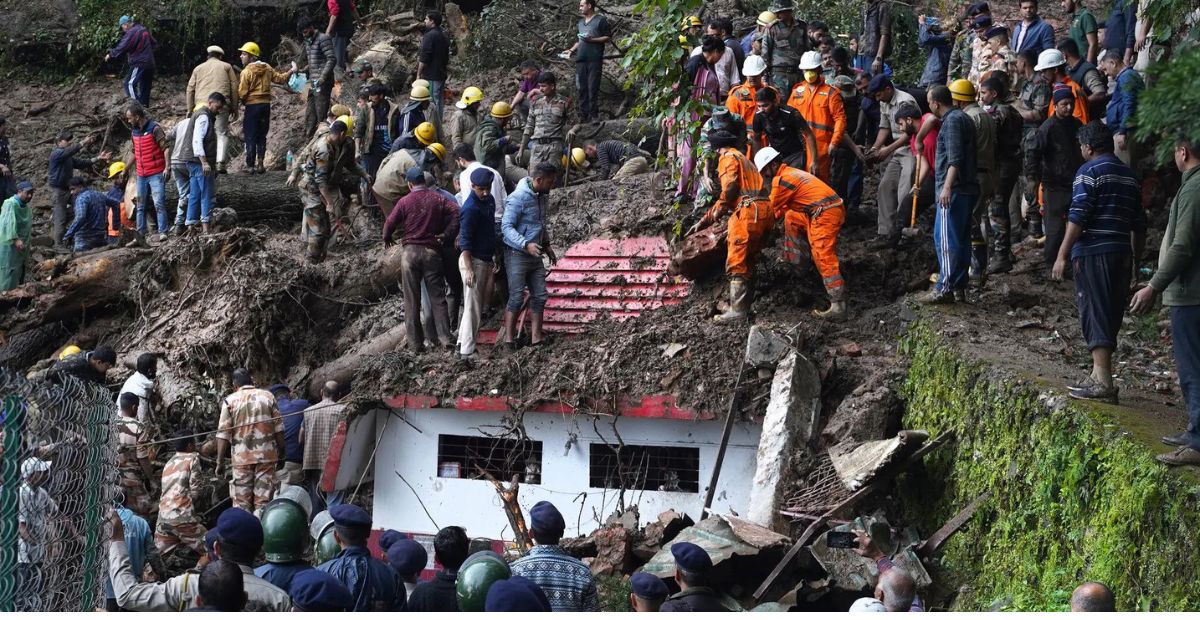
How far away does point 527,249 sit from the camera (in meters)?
12.7

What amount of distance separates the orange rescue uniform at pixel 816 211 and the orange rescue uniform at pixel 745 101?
1568mm

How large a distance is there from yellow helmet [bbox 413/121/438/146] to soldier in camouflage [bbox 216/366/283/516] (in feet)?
14.1

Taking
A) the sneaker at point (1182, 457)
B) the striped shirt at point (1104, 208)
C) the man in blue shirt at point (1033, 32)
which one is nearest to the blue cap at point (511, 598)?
the sneaker at point (1182, 457)

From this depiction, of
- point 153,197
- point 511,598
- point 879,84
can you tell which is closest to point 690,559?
point 511,598

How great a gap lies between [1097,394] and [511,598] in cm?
463

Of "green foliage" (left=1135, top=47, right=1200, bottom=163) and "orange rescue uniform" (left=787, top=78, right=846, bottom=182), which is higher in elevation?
"orange rescue uniform" (left=787, top=78, right=846, bottom=182)

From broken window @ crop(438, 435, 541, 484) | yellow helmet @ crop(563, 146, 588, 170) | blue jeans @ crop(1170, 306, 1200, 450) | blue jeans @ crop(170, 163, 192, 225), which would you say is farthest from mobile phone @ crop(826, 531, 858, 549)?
blue jeans @ crop(170, 163, 192, 225)

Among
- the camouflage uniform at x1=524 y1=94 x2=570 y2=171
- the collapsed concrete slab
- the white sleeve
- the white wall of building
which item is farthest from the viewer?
the white sleeve

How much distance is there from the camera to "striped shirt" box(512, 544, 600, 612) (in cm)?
704

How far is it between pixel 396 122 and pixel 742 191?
6562mm

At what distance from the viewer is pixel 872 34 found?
17016 mm

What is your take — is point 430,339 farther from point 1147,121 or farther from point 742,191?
point 1147,121

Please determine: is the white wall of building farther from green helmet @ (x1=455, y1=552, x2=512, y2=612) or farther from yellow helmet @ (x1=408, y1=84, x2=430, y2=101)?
yellow helmet @ (x1=408, y1=84, x2=430, y2=101)

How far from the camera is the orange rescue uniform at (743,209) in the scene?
12.2 metres
